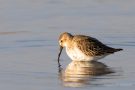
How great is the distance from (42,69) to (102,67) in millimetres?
1211

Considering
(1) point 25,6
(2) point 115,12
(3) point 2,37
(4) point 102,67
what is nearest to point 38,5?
(1) point 25,6

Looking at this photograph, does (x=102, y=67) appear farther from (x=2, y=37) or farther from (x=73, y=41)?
(x=2, y=37)

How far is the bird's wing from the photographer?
14344mm

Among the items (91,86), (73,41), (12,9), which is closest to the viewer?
(91,86)

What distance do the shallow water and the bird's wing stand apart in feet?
0.80

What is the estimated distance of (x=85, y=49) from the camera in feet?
47.3

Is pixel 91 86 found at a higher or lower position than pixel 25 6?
lower

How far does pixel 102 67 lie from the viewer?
44.5ft

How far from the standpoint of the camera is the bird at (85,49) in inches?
563

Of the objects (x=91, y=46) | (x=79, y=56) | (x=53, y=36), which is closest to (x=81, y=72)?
(x=79, y=56)

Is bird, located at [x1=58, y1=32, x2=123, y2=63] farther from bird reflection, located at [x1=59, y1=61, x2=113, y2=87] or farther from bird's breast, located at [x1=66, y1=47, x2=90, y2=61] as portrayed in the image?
bird reflection, located at [x1=59, y1=61, x2=113, y2=87]

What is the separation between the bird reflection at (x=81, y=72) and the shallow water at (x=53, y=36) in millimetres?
109

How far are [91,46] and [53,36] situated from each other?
206cm

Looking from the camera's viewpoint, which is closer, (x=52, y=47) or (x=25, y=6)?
(x=52, y=47)
